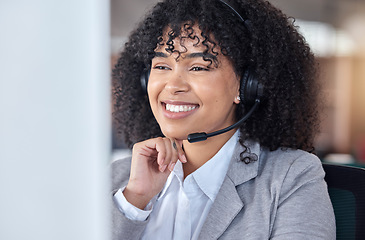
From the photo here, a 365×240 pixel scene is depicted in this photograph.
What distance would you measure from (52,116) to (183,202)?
98 cm

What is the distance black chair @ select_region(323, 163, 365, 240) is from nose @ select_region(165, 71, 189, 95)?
0.48 m

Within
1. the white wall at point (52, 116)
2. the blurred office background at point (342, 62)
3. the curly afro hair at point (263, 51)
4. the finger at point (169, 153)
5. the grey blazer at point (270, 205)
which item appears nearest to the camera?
the white wall at point (52, 116)

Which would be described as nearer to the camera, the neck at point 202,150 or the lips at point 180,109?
the lips at point 180,109

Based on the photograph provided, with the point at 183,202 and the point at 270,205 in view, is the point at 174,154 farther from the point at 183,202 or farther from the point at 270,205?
the point at 270,205

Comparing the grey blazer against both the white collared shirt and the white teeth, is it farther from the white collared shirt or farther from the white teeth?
the white teeth

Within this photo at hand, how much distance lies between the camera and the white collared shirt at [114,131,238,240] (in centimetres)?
112

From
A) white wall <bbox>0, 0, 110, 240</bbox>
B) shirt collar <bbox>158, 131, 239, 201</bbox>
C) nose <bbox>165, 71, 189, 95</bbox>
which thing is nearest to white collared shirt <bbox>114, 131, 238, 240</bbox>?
shirt collar <bbox>158, 131, 239, 201</bbox>

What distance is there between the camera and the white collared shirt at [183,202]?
1119mm

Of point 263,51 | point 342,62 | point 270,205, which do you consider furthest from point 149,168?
point 342,62

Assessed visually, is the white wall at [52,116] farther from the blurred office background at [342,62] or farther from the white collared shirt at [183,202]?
the blurred office background at [342,62]

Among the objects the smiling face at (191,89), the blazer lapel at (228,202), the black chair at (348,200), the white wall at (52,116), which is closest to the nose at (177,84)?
the smiling face at (191,89)

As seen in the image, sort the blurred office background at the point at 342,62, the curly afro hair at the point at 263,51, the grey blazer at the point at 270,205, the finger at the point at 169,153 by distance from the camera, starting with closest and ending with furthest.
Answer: the grey blazer at the point at 270,205
the finger at the point at 169,153
the curly afro hair at the point at 263,51
the blurred office background at the point at 342,62

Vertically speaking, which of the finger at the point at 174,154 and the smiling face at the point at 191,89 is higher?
the smiling face at the point at 191,89

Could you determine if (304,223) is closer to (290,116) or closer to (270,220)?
(270,220)
